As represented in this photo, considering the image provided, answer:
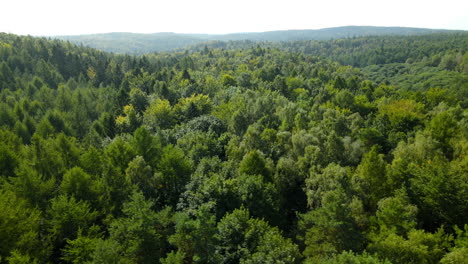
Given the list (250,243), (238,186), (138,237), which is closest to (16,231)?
(138,237)

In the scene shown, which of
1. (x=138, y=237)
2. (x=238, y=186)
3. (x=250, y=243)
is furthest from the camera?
(x=238, y=186)

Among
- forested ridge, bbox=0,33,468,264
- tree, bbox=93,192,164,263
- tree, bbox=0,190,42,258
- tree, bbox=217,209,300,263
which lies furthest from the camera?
tree, bbox=93,192,164,263

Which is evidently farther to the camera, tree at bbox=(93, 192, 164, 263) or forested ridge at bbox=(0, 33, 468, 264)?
tree at bbox=(93, 192, 164, 263)

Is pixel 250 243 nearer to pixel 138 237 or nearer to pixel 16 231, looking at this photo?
pixel 138 237

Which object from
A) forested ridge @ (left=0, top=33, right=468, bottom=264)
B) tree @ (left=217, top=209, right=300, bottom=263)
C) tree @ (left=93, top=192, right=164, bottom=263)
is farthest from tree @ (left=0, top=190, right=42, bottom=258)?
tree @ (left=217, top=209, right=300, bottom=263)

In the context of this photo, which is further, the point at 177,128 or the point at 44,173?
the point at 177,128

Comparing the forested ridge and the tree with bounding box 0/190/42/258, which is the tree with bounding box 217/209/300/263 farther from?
the tree with bounding box 0/190/42/258

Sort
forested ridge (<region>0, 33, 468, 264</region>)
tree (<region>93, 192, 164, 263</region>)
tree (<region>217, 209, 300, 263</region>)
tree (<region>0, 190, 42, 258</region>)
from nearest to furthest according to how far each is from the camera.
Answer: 1. tree (<region>217, 209, 300, 263</region>)
2. tree (<region>0, 190, 42, 258</region>)
3. forested ridge (<region>0, 33, 468, 264</region>)
4. tree (<region>93, 192, 164, 263</region>)

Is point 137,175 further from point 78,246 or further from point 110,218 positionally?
point 78,246

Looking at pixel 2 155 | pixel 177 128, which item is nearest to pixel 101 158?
pixel 2 155

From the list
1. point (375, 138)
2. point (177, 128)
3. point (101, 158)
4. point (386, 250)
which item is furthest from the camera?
point (177, 128)

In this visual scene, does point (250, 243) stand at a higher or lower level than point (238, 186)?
lower
